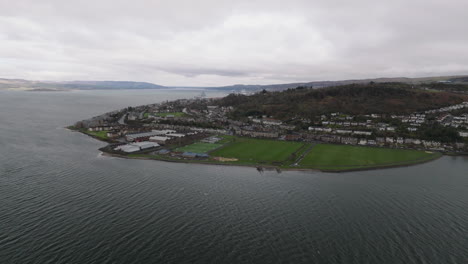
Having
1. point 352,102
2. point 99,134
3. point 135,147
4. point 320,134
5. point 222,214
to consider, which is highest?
point 352,102

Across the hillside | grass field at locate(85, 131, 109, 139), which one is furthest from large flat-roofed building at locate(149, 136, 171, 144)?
the hillside

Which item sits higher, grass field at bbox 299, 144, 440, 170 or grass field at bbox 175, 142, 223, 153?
grass field at bbox 175, 142, 223, 153

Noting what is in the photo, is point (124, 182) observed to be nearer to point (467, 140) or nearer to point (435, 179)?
point (435, 179)

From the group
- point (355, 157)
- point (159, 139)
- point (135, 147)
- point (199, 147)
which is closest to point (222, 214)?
point (199, 147)

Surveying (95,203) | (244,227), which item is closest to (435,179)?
(244,227)

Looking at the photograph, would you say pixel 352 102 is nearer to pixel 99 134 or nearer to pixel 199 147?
pixel 199 147

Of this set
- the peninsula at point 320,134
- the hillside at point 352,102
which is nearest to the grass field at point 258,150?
the peninsula at point 320,134

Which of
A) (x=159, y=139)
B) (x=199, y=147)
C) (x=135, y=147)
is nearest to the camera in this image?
(x=135, y=147)

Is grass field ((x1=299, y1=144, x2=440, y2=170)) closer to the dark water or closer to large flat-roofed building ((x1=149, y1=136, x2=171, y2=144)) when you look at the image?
the dark water
